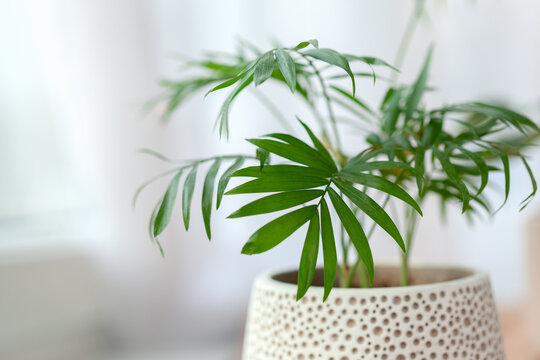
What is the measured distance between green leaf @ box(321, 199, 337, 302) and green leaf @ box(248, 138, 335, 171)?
0.05 metres

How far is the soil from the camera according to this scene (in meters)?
0.77

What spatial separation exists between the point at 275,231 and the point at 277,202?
0.03 meters

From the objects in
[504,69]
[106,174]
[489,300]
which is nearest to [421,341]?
[489,300]

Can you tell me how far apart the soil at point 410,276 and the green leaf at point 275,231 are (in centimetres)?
22

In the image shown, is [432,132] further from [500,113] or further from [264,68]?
[264,68]

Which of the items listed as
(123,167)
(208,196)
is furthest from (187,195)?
(123,167)

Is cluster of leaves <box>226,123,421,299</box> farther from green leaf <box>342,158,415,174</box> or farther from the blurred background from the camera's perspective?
the blurred background

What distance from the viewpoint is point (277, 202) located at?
1.82 feet

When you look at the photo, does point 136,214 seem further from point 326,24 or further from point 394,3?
point 394,3

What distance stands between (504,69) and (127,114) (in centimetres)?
155

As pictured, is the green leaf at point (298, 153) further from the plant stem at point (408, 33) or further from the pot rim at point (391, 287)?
the plant stem at point (408, 33)

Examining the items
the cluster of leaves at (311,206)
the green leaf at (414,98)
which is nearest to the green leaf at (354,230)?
the cluster of leaves at (311,206)

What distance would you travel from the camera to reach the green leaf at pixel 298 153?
0.58 m

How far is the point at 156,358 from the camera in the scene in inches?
76.7
